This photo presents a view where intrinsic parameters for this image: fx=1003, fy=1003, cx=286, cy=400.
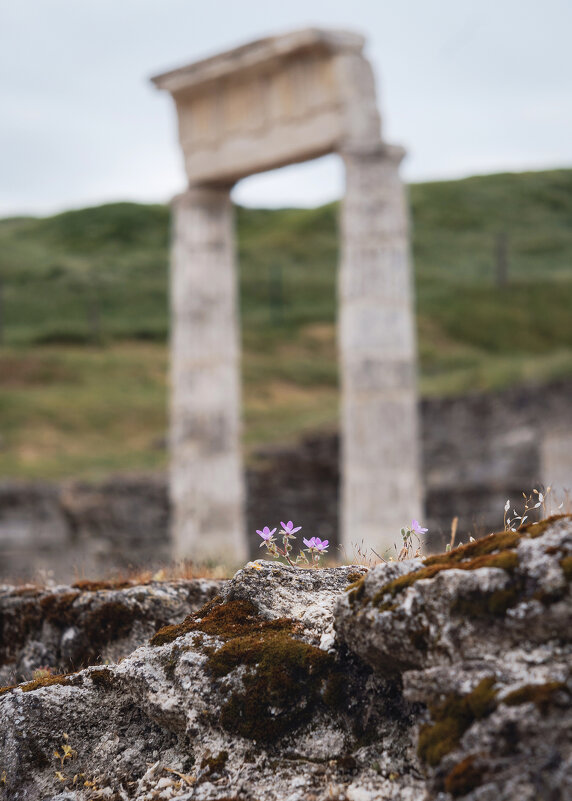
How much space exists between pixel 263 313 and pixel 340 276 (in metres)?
26.1

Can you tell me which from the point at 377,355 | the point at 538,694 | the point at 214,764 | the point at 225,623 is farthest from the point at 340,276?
the point at 538,694

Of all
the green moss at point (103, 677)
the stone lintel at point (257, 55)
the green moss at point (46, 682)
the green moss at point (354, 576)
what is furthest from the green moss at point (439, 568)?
the stone lintel at point (257, 55)

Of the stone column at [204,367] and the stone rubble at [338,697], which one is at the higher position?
the stone column at [204,367]

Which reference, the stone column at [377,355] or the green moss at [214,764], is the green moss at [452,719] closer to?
the green moss at [214,764]

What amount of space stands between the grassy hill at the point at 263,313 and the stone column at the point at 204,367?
11.9 ft

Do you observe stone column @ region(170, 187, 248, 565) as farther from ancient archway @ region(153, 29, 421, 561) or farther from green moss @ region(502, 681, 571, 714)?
green moss @ region(502, 681, 571, 714)

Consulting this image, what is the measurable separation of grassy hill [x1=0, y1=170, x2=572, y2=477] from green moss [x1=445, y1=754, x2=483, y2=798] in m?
15.6

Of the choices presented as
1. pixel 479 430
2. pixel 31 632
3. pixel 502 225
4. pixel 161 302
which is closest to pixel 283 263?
pixel 161 302

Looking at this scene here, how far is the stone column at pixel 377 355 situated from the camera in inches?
513

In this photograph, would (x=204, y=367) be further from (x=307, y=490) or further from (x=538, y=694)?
(x=538, y=694)

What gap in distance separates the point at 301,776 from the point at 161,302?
3978cm

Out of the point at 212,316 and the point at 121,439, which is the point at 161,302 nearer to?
the point at 121,439

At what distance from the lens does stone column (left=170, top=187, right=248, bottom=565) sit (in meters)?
15.0

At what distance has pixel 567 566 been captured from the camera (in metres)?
2.24
